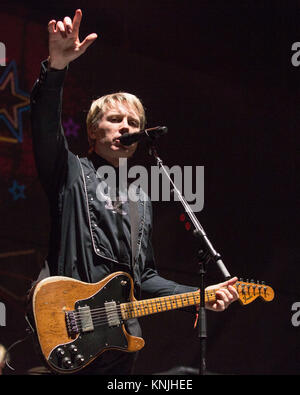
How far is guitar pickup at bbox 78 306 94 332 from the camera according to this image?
200cm

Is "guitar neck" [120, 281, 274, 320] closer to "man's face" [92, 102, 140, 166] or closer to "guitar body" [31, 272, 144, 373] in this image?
"guitar body" [31, 272, 144, 373]

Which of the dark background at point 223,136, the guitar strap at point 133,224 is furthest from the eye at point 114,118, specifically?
the dark background at point 223,136

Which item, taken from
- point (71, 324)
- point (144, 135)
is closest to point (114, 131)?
point (144, 135)

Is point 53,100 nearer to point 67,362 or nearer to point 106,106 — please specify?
point 106,106

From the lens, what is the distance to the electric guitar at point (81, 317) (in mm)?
1918

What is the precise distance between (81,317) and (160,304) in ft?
1.46

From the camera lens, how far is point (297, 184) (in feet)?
12.6

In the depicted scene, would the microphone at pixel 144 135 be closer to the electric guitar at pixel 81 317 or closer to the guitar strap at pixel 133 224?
the guitar strap at pixel 133 224

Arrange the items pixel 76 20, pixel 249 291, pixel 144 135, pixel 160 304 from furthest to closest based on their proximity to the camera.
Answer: pixel 249 291, pixel 160 304, pixel 144 135, pixel 76 20

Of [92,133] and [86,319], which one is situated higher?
[92,133]

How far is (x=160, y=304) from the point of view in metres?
2.30

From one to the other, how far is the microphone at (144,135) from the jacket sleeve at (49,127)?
27 centimetres

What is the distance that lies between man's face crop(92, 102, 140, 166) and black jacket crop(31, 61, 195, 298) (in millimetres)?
117

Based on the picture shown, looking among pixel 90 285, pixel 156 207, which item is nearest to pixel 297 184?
pixel 156 207
